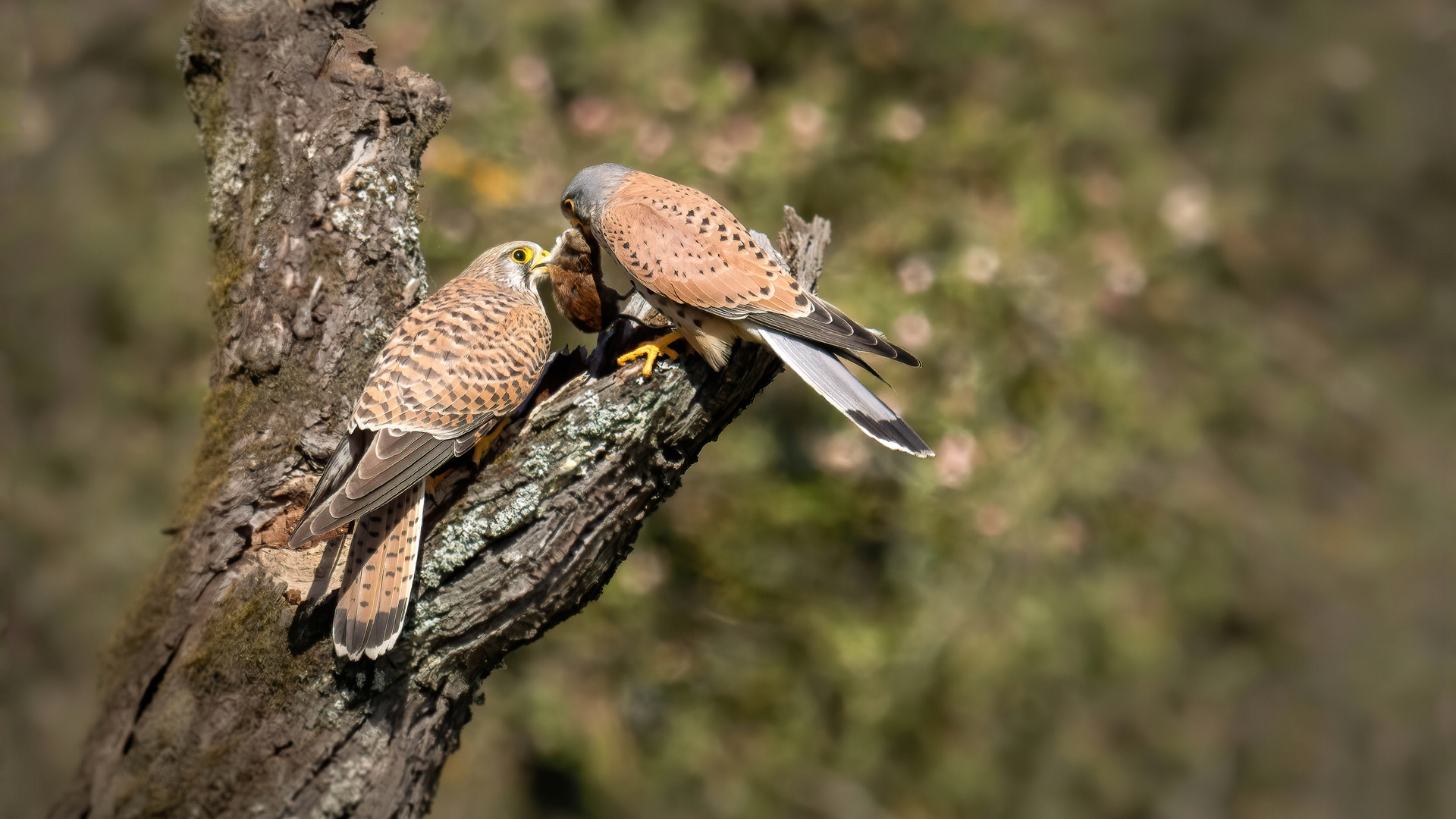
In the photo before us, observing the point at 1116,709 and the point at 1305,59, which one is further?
the point at 1305,59

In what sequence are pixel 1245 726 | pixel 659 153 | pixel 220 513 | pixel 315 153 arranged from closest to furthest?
pixel 220 513 < pixel 315 153 < pixel 659 153 < pixel 1245 726

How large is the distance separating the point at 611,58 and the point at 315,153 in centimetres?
279

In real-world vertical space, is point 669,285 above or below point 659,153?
above

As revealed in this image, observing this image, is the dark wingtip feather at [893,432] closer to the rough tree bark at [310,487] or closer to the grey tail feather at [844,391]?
the grey tail feather at [844,391]

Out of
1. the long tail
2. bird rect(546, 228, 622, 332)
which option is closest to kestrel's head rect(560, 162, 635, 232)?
bird rect(546, 228, 622, 332)

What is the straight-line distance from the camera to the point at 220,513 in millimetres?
2703

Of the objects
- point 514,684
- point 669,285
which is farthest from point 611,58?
point 514,684

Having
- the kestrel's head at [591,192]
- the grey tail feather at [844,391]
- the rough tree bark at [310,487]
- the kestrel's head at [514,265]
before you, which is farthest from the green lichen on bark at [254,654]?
the kestrel's head at [591,192]

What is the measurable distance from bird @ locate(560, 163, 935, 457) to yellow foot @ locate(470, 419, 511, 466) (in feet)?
1.55

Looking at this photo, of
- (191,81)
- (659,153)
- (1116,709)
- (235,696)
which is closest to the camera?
(235,696)

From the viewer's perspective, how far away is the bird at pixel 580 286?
11.6 ft

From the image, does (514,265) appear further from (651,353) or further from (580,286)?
(651,353)

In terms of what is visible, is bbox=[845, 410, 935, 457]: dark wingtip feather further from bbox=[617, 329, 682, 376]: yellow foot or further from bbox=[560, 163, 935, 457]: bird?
bbox=[617, 329, 682, 376]: yellow foot

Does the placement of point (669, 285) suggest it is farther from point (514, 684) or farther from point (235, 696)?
point (514, 684)
